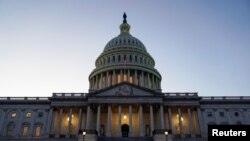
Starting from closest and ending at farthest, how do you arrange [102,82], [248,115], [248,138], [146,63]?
[248,138] → [248,115] → [102,82] → [146,63]

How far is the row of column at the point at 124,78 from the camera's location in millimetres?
82125

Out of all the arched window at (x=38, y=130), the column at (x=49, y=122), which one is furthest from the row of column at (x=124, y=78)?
the arched window at (x=38, y=130)

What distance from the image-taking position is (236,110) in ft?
215

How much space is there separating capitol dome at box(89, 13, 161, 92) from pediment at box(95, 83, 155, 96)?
529 inches

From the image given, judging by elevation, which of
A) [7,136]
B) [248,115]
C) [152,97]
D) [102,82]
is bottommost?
[7,136]

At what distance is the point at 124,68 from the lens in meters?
83.1

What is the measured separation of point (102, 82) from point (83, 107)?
20634mm

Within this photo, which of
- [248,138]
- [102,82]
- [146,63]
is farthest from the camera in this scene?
[146,63]

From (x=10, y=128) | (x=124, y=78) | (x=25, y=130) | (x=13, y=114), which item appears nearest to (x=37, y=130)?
(x=25, y=130)

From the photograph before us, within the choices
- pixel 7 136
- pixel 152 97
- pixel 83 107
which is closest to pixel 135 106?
pixel 152 97

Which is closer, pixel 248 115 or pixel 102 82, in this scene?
→ pixel 248 115

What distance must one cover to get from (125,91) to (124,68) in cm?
2189

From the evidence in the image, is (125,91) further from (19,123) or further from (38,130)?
(19,123)

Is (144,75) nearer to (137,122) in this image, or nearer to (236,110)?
(137,122)
